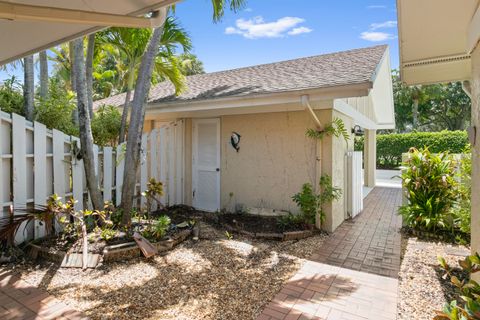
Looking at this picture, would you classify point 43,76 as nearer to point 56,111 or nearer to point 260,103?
point 56,111

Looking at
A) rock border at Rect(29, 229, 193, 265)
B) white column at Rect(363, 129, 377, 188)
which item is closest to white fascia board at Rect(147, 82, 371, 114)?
rock border at Rect(29, 229, 193, 265)

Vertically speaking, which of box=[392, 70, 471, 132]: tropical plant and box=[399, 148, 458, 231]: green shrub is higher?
box=[392, 70, 471, 132]: tropical plant

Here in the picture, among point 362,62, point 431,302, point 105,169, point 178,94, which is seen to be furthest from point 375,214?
point 105,169

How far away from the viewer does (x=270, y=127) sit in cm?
789

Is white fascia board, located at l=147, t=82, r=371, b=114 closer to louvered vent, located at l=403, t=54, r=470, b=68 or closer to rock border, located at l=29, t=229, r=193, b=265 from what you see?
louvered vent, located at l=403, t=54, r=470, b=68

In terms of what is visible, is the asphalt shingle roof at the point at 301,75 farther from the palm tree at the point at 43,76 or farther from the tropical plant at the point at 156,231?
the tropical plant at the point at 156,231

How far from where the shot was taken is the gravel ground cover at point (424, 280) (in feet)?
12.2

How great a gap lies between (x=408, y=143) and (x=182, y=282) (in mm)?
23651

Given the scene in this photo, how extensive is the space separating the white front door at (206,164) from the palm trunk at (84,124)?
11.3ft

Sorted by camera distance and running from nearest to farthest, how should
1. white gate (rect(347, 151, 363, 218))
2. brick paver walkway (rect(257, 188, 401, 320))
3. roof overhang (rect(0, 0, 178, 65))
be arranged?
roof overhang (rect(0, 0, 178, 65))
brick paver walkway (rect(257, 188, 401, 320))
white gate (rect(347, 151, 363, 218))

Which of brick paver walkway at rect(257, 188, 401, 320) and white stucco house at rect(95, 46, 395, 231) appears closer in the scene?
brick paver walkway at rect(257, 188, 401, 320)

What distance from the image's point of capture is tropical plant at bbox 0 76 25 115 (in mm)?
6336

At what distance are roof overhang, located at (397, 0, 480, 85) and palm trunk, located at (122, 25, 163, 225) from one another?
492 cm

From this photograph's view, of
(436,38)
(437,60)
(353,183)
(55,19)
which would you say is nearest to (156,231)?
(55,19)
